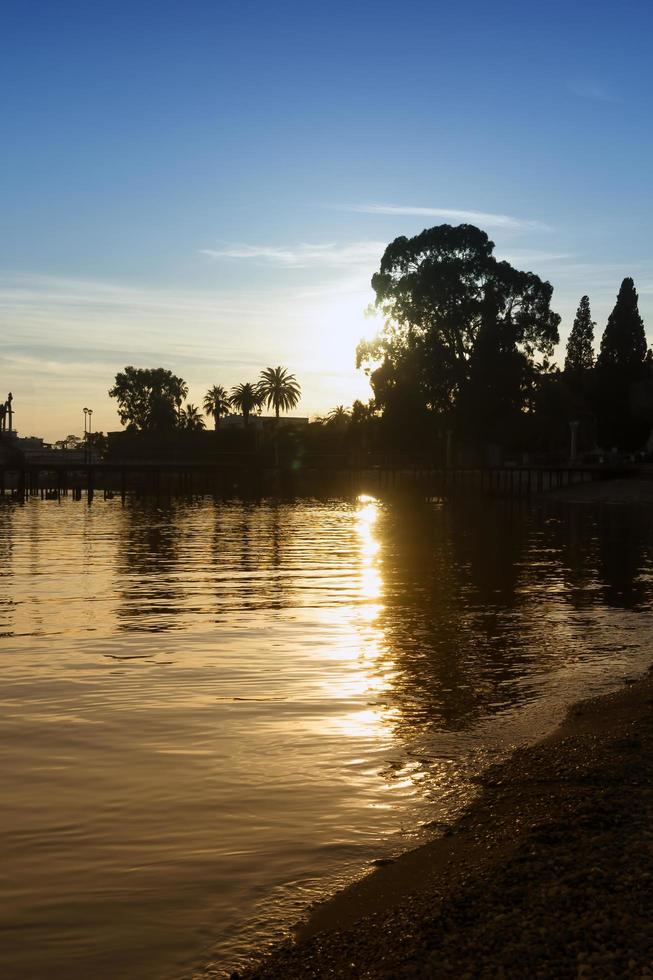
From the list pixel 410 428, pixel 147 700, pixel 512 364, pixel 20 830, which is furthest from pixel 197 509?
pixel 20 830

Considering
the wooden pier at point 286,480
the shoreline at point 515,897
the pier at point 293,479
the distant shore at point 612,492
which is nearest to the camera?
the shoreline at point 515,897

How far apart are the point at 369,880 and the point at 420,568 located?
25.3m

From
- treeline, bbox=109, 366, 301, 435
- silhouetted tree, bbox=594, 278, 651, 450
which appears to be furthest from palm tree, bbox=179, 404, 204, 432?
silhouetted tree, bbox=594, 278, 651, 450

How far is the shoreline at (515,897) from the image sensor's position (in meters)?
5.06

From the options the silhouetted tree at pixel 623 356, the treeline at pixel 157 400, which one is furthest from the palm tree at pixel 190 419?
the silhouetted tree at pixel 623 356

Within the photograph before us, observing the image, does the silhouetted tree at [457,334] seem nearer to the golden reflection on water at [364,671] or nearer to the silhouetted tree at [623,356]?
the silhouetted tree at [623,356]

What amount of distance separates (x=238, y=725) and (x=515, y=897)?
5.81 m

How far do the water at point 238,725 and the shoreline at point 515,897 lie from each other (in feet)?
1.40

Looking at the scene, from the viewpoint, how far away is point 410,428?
83625mm

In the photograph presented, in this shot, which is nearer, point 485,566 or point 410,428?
point 485,566

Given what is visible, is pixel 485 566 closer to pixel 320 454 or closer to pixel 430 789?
pixel 430 789

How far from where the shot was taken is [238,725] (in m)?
11.2

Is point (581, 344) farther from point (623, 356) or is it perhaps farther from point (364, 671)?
point (364, 671)

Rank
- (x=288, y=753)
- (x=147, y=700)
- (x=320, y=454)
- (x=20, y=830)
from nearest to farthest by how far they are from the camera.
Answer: (x=20, y=830)
(x=288, y=753)
(x=147, y=700)
(x=320, y=454)
